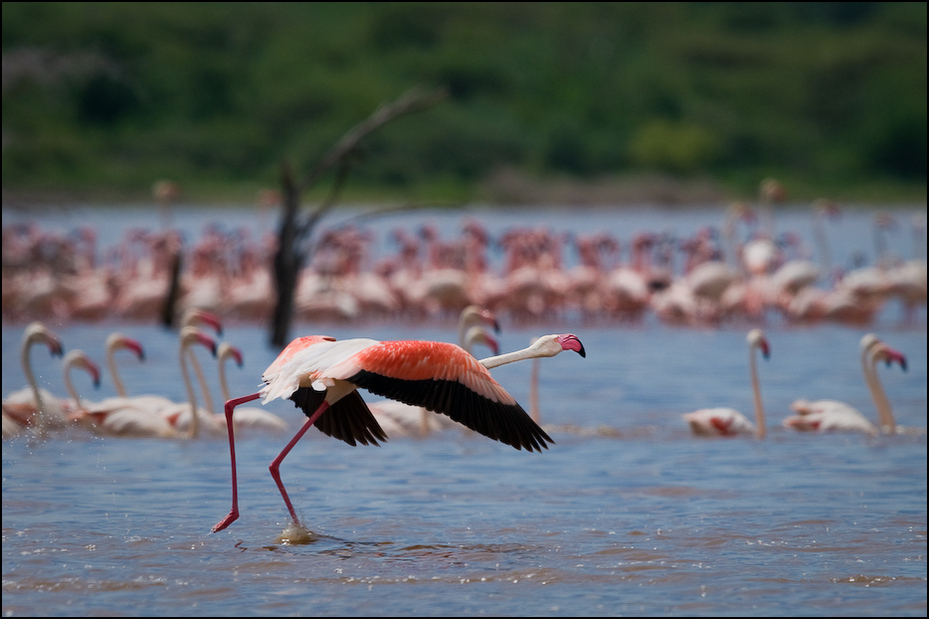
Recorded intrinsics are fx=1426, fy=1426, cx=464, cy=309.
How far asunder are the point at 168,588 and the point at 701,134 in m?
42.5

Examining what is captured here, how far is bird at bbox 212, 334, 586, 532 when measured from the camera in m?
5.15

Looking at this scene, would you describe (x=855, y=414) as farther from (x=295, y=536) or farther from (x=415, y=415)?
(x=295, y=536)

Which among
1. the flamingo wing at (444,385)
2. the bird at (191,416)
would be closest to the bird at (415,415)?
the bird at (191,416)

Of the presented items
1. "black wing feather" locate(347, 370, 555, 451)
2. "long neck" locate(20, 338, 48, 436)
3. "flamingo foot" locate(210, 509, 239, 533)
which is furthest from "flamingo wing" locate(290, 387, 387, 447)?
"long neck" locate(20, 338, 48, 436)

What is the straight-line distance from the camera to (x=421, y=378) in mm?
5273

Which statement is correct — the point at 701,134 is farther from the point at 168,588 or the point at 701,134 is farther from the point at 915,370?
the point at 168,588

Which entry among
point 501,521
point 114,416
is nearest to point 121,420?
point 114,416

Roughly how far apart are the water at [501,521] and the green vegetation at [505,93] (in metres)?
27.6

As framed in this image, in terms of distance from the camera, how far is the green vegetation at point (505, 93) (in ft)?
134

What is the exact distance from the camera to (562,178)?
4338 centimetres

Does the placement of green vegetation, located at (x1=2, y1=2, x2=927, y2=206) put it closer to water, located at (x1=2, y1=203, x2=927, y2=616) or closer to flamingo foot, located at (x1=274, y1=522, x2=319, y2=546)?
water, located at (x1=2, y1=203, x2=927, y2=616)

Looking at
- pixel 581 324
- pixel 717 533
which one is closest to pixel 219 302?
pixel 581 324

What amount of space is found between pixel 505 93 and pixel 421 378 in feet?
151

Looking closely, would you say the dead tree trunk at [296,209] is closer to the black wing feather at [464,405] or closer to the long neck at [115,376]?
the long neck at [115,376]
